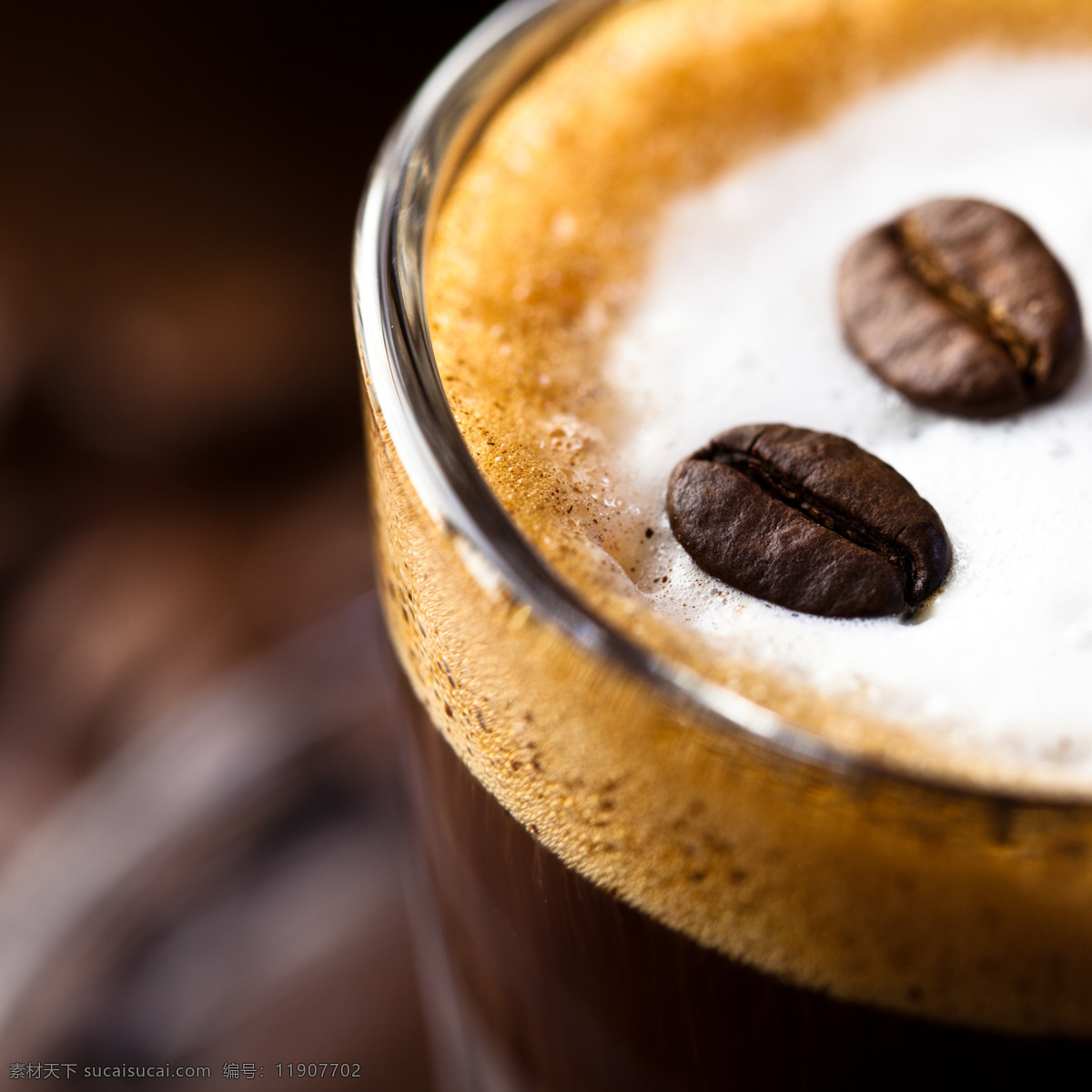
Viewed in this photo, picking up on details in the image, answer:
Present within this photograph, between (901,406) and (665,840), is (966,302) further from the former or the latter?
(665,840)

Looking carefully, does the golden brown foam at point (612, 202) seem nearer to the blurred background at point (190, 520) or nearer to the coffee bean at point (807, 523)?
the coffee bean at point (807, 523)

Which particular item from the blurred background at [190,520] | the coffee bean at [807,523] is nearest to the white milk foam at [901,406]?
the coffee bean at [807,523]

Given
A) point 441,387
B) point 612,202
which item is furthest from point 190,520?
point 441,387

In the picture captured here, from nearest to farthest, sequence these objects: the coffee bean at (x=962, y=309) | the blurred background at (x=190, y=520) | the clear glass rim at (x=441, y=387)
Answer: the clear glass rim at (x=441, y=387) → the coffee bean at (x=962, y=309) → the blurred background at (x=190, y=520)

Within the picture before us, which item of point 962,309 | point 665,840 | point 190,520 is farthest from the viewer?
point 190,520

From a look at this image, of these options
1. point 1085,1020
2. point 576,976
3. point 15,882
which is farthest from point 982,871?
point 15,882

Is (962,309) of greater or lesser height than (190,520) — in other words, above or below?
above
